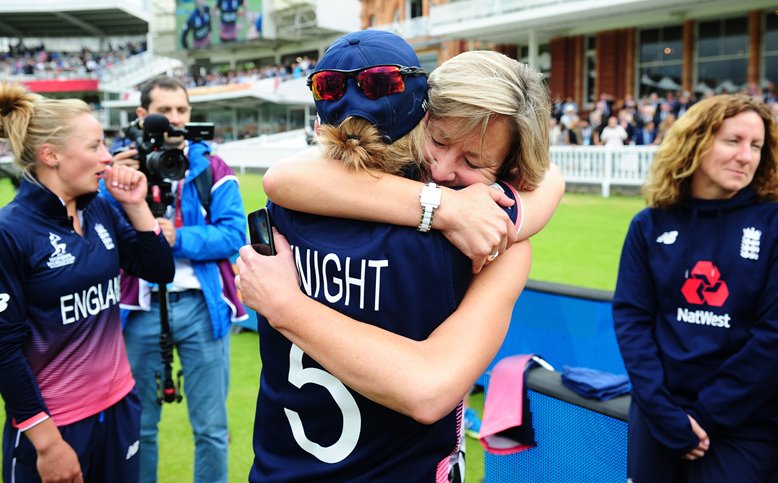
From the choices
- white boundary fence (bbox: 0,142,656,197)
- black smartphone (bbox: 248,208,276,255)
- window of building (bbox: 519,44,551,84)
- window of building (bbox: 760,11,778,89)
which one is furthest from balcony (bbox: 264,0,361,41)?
black smartphone (bbox: 248,208,276,255)

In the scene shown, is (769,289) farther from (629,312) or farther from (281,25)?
(281,25)

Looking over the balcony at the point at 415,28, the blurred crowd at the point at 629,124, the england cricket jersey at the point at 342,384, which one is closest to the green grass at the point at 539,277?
the blurred crowd at the point at 629,124

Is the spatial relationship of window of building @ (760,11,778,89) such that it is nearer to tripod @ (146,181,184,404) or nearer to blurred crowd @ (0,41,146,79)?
tripod @ (146,181,184,404)

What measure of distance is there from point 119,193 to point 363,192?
167 centimetres

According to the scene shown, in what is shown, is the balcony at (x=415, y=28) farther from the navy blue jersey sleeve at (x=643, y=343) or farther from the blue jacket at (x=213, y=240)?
the navy blue jersey sleeve at (x=643, y=343)

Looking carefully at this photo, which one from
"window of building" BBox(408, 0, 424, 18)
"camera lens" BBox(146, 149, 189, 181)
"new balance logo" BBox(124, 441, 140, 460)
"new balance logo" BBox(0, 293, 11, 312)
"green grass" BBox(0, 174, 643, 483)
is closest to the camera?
"new balance logo" BBox(0, 293, 11, 312)

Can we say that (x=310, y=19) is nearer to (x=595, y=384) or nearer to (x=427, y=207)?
(x=595, y=384)

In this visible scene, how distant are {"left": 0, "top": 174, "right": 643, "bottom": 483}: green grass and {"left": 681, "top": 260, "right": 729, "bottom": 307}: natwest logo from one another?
1.69m

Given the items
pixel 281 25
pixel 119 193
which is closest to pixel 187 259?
pixel 119 193

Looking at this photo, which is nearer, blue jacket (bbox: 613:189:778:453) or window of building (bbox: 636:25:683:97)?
blue jacket (bbox: 613:189:778:453)

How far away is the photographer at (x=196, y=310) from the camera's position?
2.97 metres

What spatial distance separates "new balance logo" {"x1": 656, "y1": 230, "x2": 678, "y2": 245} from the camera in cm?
222

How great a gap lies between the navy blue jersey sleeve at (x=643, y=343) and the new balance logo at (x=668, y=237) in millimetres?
56

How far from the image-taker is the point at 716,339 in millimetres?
2039
